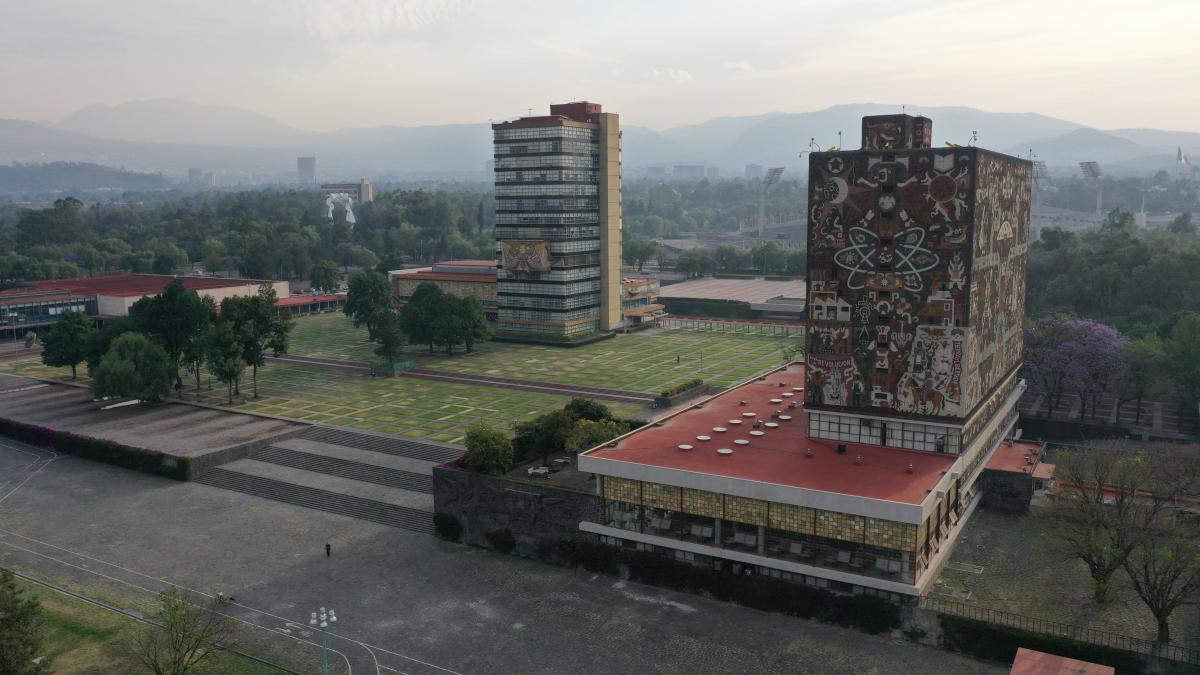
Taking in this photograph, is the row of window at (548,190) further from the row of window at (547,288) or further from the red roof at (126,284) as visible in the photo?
the red roof at (126,284)

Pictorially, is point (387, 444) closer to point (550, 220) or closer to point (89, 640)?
point (89, 640)

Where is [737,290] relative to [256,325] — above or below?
below

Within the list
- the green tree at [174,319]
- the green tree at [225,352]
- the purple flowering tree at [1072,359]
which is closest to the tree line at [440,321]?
the green tree at [174,319]

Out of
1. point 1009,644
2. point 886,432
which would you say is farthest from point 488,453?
point 1009,644

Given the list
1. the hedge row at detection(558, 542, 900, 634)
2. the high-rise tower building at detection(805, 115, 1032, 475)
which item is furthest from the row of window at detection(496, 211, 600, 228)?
the hedge row at detection(558, 542, 900, 634)

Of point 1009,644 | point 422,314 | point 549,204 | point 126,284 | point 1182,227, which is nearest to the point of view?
point 1009,644

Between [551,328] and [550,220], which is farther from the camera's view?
[551,328]

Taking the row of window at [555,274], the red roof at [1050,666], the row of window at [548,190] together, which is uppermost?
the row of window at [548,190]
